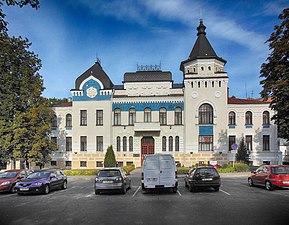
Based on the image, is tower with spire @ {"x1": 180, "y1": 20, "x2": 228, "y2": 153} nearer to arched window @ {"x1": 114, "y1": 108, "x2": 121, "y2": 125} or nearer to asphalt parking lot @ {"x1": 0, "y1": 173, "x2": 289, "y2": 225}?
arched window @ {"x1": 114, "y1": 108, "x2": 121, "y2": 125}

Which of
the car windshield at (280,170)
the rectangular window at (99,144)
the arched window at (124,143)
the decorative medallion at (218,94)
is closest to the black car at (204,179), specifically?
the car windshield at (280,170)

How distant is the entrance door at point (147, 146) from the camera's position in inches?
1537

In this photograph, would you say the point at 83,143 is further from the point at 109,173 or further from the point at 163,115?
the point at 109,173

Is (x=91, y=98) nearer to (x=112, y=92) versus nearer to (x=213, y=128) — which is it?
(x=112, y=92)

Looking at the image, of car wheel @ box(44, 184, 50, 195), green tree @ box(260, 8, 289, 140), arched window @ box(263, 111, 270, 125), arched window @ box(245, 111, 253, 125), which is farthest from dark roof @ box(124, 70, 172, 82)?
car wheel @ box(44, 184, 50, 195)

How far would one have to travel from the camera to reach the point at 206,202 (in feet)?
42.6

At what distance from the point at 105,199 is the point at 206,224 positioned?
6845 millimetres

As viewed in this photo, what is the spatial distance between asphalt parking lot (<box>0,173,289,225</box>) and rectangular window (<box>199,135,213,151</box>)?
22.6 m

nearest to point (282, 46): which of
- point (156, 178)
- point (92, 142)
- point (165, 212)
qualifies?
point (156, 178)

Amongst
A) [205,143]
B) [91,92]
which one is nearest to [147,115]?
[91,92]

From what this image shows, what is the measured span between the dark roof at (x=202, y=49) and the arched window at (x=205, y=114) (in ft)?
21.2

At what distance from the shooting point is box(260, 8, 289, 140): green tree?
65.1 feet

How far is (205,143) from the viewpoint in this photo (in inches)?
1497

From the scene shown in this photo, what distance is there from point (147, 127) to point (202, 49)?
1325cm
